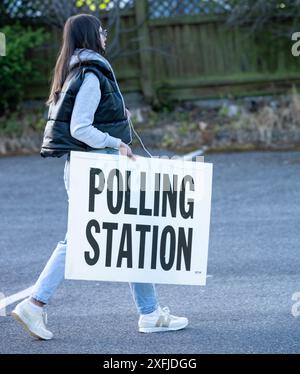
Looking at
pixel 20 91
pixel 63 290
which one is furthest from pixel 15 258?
pixel 20 91

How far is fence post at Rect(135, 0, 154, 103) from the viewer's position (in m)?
15.1

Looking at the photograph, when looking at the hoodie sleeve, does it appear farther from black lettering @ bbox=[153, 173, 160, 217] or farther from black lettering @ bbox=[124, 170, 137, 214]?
black lettering @ bbox=[153, 173, 160, 217]

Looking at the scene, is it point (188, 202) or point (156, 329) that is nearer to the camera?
point (188, 202)

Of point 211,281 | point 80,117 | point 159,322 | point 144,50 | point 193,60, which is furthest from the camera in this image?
point 193,60

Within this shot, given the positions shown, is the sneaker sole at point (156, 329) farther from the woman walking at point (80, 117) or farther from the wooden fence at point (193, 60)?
the wooden fence at point (193, 60)

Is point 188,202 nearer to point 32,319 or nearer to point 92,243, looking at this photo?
point 92,243

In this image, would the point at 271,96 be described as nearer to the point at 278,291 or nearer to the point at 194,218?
the point at 278,291

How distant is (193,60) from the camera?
1538 cm

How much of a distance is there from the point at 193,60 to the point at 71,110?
9.92 meters

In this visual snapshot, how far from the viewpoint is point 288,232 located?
8758mm

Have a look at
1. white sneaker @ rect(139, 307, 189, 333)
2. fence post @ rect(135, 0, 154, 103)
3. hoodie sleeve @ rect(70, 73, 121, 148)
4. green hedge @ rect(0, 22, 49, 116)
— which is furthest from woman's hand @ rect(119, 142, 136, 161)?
fence post @ rect(135, 0, 154, 103)

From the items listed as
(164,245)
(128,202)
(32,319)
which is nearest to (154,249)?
(164,245)

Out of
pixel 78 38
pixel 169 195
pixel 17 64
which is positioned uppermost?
pixel 17 64

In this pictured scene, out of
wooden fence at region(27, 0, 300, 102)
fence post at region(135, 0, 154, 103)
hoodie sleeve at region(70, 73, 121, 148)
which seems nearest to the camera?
hoodie sleeve at region(70, 73, 121, 148)
